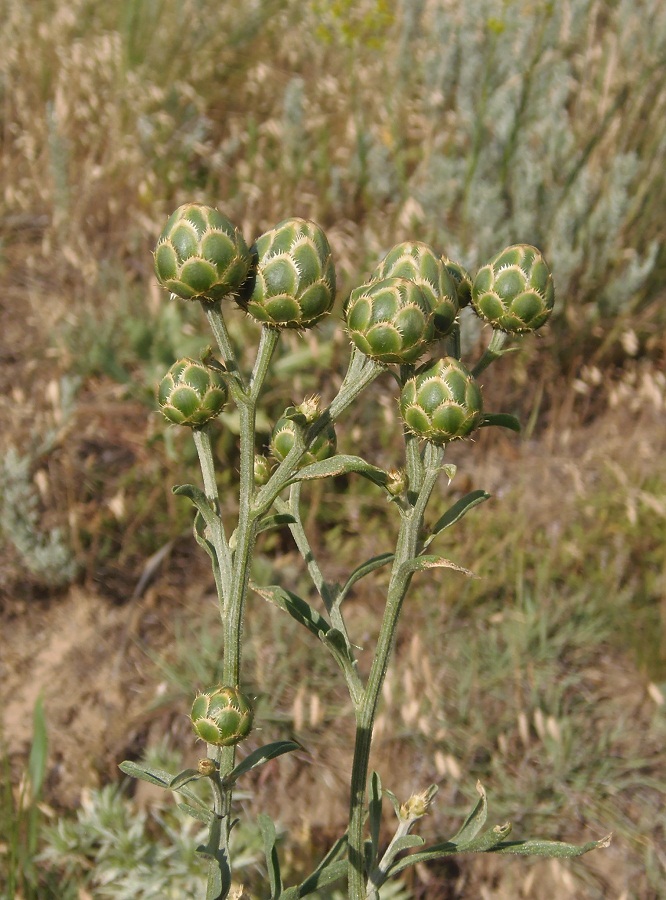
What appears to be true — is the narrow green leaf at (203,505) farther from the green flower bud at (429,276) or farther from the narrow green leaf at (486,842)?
the narrow green leaf at (486,842)

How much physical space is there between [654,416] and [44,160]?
3929mm

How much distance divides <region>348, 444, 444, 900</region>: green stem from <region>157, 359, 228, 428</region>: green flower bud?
0.42 metres

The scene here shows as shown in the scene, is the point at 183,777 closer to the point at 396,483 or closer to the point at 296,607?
the point at 296,607

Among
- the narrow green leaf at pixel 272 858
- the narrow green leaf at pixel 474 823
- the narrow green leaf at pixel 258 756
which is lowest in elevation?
the narrow green leaf at pixel 272 858

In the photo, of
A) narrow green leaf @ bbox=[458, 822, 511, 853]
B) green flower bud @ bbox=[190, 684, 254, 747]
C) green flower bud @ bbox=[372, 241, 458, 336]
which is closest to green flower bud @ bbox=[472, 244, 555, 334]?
green flower bud @ bbox=[372, 241, 458, 336]

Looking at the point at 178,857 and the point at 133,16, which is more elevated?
the point at 133,16

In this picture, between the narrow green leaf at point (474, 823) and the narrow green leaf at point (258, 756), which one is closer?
the narrow green leaf at point (258, 756)

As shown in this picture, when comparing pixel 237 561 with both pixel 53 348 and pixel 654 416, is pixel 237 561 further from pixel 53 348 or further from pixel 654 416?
pixel 654 416

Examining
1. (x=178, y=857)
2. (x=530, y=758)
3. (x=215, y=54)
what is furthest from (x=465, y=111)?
(x=178, y=857)

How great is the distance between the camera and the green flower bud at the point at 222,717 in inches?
58.2

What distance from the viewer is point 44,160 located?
5.39 metres

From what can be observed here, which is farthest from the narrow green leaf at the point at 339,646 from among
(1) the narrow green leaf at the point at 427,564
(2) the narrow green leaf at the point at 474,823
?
(2) the narrow green leaf at the point at 474,823

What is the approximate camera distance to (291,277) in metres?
1.44

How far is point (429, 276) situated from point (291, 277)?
270mm
